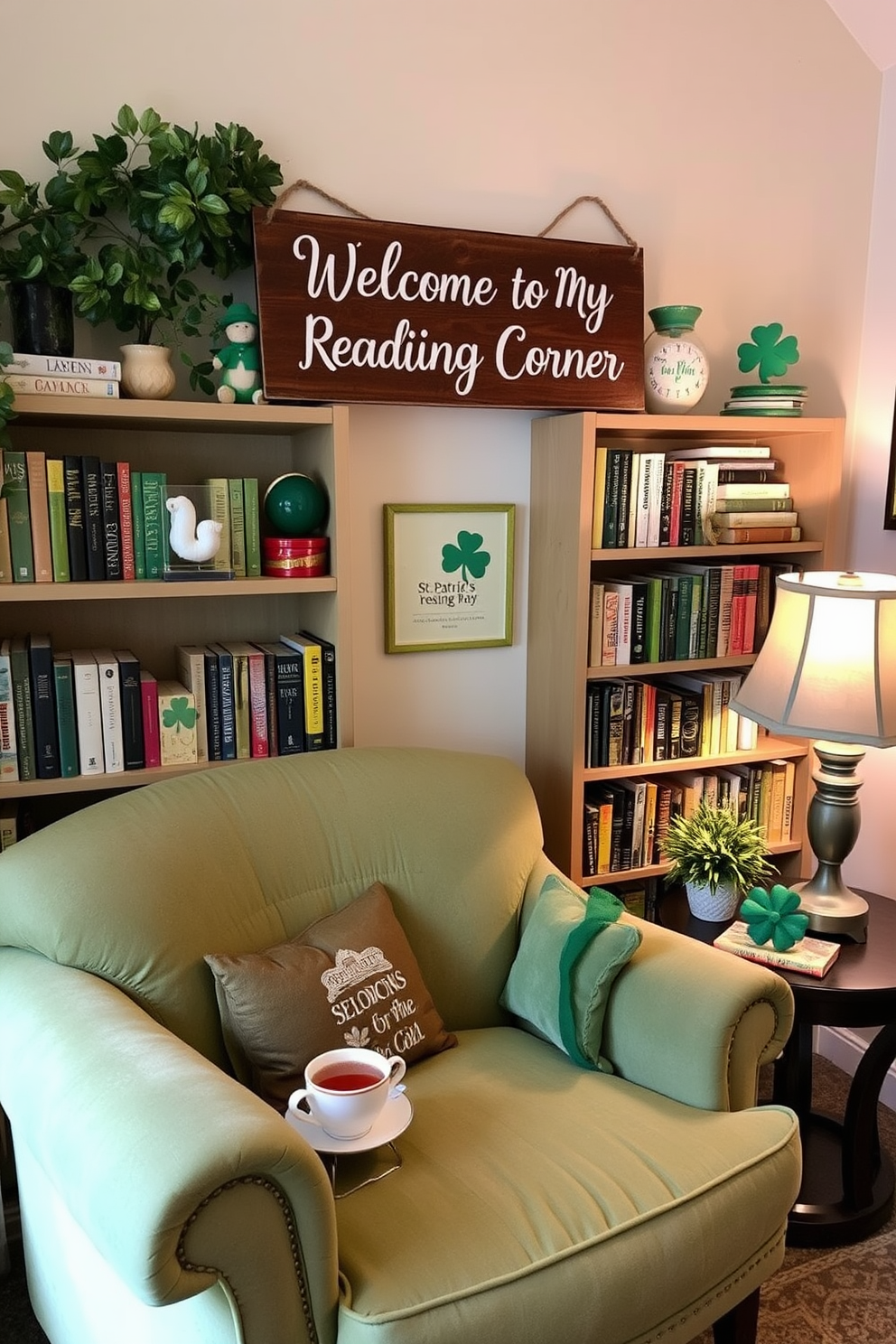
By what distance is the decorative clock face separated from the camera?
7.16 ft

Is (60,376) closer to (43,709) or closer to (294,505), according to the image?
(294,505)

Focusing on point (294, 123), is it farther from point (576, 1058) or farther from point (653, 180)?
point (576, 1058)

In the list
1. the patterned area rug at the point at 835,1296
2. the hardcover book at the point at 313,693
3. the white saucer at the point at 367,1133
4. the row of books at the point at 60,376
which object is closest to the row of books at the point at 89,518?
the row of books at the point at 60,376

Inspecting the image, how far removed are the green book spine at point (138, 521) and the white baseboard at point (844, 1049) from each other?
6.25ft

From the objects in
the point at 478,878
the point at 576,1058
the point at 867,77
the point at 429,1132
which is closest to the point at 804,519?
the point at 867,77

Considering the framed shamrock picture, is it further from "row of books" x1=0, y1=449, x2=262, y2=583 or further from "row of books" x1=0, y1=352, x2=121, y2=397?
"row of books" x1=0, y1=352, x2=121, y2=397

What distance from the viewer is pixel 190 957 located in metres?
1.53

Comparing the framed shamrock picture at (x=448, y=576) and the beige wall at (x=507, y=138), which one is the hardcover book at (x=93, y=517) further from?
the framed shamrock picture at (x=448, y=576)

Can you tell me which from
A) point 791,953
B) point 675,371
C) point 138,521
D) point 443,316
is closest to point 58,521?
point 138,521

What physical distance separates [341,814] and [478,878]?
280mm

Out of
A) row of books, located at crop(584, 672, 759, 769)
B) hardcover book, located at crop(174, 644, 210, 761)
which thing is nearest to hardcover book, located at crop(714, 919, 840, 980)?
row of books, located at crop(584, 672, 759, 769)

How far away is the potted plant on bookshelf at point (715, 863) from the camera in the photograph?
201 centimetres

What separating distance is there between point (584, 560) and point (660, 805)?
0.62 m

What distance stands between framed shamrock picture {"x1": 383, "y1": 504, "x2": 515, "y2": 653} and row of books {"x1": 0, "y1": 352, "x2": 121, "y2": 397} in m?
0.64
